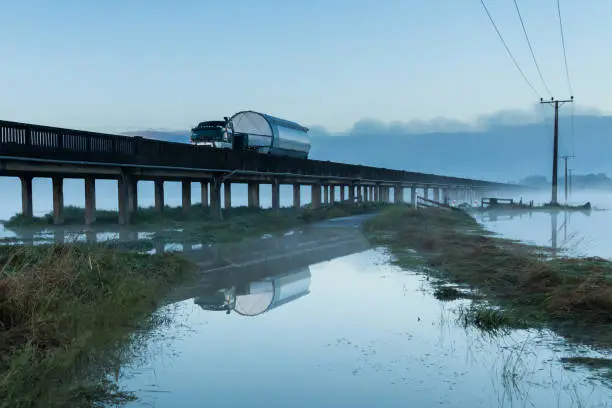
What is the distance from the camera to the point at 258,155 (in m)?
38.2

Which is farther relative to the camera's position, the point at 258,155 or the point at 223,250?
the point at 258,155

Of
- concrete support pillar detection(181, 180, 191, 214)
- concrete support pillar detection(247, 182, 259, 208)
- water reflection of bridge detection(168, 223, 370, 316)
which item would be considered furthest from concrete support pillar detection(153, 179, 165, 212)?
water reflection of bridge detection(168, 223, 370, 316)

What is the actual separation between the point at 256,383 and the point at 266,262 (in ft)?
36.5

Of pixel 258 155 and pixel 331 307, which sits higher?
pixel 258 155

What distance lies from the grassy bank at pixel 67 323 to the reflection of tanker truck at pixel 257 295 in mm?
1221

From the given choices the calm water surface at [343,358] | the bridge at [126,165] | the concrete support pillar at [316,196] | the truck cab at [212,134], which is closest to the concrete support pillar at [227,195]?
the bridge at [126,165]

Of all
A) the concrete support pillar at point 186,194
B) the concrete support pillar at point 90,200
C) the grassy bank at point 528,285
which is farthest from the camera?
the concrete support pillar at point 186,194

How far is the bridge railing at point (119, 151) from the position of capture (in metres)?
21.6

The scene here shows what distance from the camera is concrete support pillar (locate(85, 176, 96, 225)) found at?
3083 centimetres

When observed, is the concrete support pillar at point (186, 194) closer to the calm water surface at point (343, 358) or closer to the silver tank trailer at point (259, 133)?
the silver tank trailer at point (259, 133)

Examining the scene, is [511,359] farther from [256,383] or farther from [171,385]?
[171,385]

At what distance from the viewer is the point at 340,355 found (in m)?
7.89

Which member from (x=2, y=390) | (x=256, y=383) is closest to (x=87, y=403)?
(x=2, y=390)

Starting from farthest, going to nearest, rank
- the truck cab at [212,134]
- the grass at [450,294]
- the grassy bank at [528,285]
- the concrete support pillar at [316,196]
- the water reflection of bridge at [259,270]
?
the concrete support pillar at [316,196]
the truck cab at [212,134]
the water reflection of bridge at [259,270]
the grass at [450,294]
the grassy bank at [528,285]
